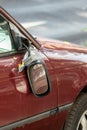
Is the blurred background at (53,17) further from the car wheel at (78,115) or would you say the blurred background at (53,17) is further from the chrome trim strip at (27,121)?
the chrome trim strip at (27,121)

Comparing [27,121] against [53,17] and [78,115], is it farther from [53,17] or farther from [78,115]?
[53,17]

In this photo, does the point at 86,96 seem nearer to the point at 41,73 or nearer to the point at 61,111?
the point at 61,111

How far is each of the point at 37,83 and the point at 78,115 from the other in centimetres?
80

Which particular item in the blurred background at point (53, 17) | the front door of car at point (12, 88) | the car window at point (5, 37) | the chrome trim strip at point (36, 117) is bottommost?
the blurred background at point (53, 17)

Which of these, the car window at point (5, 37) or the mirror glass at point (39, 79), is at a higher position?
the car window at point (5, 37)

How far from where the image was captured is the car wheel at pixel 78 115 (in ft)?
15.4

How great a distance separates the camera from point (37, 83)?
4098mm

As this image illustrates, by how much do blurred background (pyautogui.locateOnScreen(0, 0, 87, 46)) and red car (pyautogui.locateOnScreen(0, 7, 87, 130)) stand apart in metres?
6.65

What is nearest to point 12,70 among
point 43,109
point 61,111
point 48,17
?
point 43,109

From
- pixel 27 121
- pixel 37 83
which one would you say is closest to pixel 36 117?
pixel 27 121

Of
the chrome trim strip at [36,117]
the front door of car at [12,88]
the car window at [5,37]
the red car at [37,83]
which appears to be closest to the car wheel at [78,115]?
the red car at [37,83]

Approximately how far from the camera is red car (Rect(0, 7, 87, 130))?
3926 mm

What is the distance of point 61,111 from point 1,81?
91 cm

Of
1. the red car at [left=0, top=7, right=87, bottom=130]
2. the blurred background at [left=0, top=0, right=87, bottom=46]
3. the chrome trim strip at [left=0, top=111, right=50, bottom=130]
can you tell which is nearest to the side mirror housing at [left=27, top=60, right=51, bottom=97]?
the red car at [left=0, top=7, right=87, bottom=130]
